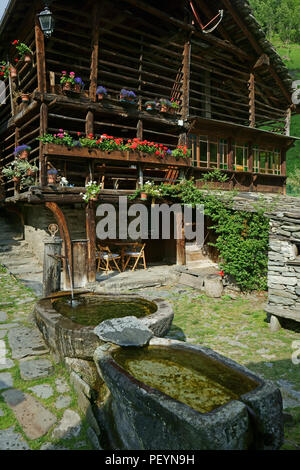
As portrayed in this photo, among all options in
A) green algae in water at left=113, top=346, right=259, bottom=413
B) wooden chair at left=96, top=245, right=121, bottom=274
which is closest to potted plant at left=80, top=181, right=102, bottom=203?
wooden chair at left=96, top=245, right=121, bottom=274

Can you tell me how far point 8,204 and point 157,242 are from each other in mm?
5990

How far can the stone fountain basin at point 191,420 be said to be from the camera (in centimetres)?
206

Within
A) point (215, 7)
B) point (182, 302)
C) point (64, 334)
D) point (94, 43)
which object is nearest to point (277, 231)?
point (182, 302)

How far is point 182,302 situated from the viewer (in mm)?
8188

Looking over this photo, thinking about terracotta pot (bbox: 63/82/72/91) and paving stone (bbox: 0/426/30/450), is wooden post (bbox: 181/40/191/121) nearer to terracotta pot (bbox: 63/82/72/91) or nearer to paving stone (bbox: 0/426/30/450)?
terracotta pot (bbox: 63/82/72/91)

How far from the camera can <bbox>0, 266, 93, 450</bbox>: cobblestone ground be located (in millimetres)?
2887

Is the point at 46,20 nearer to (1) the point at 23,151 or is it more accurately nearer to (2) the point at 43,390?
(1) the point at 23,151

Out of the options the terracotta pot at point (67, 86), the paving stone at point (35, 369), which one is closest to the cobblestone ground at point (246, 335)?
the paving stone at point (35, 369)

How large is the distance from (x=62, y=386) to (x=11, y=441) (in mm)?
932

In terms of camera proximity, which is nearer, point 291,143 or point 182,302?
point 182,302

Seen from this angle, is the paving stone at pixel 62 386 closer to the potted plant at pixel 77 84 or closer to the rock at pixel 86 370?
the rock at pixel 86 370

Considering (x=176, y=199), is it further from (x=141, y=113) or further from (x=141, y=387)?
(x=141, y=387)
